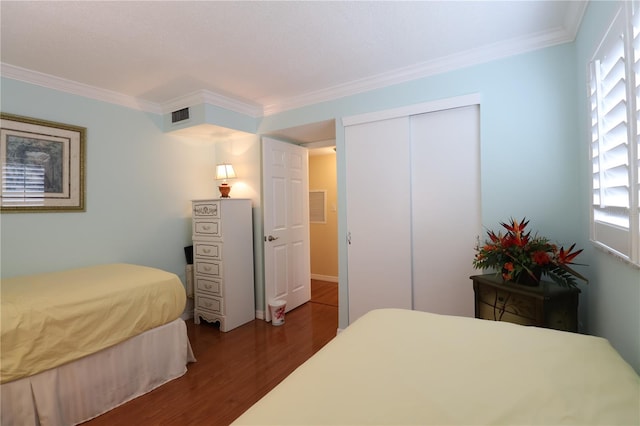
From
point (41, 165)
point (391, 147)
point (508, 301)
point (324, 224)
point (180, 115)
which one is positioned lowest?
point (508, 301)

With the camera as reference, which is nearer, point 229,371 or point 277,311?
point 229,371

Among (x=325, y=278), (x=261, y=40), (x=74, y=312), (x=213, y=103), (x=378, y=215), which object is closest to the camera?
(x=74, y=312)

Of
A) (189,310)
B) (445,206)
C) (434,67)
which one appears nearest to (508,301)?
(445,206)

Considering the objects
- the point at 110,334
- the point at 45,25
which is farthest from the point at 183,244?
the point at 45,25

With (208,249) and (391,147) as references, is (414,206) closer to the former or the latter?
(391,147)

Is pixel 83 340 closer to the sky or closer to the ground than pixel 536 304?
closer to the ground

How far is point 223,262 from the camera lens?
3.13 metres

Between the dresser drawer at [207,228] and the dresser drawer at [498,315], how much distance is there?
7.98ft

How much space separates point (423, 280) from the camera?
8.61 ft

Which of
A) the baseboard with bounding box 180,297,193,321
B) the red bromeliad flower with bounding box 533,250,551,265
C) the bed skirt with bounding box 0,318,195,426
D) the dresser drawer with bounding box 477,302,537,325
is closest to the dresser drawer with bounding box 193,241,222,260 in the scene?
the baseboard with bounding box 180,297,193,321

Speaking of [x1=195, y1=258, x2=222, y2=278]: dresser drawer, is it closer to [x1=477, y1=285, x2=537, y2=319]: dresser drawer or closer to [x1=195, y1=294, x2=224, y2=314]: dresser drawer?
[x1=195, y1=294, x2=224, y2=314]: dresser drawer

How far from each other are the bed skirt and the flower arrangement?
2354 millimetres

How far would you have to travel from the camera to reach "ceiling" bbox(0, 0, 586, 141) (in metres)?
1.77

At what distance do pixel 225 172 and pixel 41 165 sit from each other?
5.25ft
